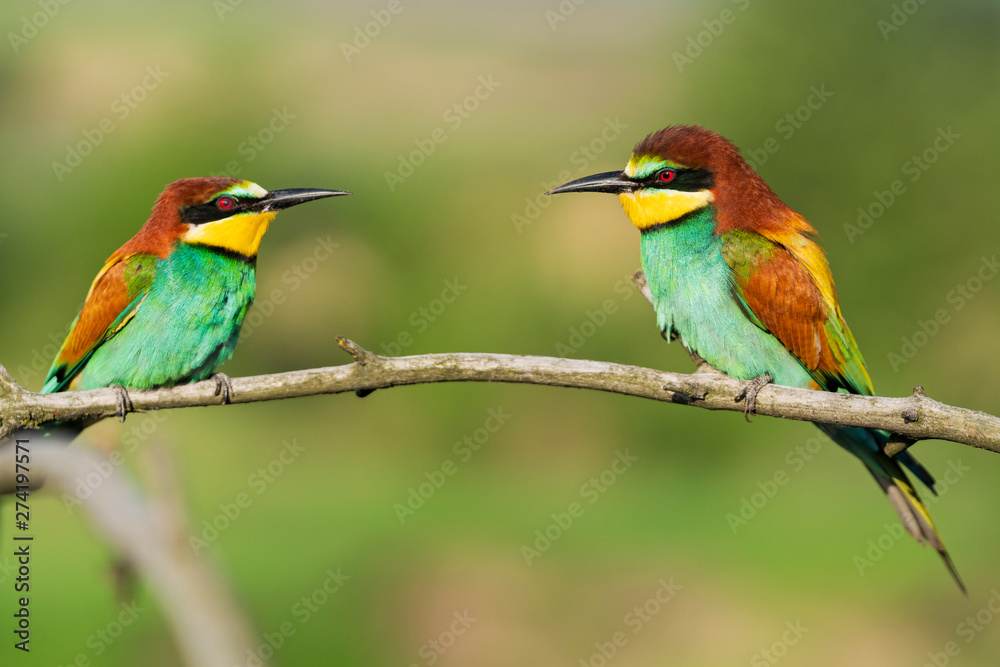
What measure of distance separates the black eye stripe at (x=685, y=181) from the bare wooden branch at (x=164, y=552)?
1.83m

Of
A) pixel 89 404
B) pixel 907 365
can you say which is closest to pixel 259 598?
pixel 907 365

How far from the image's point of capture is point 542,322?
10.8 metres

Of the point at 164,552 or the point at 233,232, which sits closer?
the point at 164,552

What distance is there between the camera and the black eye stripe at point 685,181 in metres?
2.85

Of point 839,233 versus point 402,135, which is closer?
point 839,233

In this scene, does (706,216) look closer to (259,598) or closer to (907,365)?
(907,365)

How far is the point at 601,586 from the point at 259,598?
4843 mm

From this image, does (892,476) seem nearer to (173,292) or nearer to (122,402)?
(122,402)

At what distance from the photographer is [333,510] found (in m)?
17.7

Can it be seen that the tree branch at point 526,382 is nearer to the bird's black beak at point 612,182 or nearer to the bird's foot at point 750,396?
the bird's foot at point 750,396

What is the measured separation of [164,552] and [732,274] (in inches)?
80.9

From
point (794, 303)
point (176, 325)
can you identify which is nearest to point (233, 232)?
point (176, 325)

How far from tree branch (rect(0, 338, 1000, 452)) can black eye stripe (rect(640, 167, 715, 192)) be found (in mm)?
868

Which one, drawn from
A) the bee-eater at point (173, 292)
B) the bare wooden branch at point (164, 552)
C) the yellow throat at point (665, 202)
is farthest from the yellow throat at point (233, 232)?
the bare wooden branch at point (164, 552)
